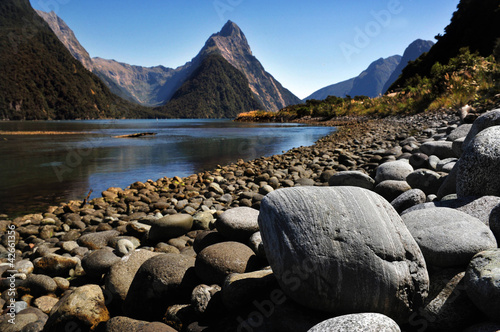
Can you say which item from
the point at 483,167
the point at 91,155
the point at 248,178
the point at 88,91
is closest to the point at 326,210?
the point at 483,167

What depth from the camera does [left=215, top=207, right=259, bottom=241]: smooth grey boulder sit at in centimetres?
334

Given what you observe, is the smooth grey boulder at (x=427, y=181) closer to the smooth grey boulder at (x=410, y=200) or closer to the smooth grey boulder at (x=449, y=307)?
the smooth grey boulder at (x=410, y=200)

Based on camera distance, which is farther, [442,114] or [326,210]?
[442,114]

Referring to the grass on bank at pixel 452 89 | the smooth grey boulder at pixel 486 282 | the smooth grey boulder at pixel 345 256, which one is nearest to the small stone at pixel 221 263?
the smooth grey boulder at pixel 345 256

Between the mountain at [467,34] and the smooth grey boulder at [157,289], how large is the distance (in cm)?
4047

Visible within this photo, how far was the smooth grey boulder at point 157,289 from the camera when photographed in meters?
2.60

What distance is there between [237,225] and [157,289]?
3.57 ft

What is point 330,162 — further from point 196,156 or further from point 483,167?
point 196,156

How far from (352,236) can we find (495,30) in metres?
45.7

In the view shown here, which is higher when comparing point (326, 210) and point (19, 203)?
point (326, 210)

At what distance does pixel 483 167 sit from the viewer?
2.81 m

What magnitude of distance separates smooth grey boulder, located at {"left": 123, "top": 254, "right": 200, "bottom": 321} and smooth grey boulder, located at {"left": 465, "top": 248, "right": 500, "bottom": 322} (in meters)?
2.09

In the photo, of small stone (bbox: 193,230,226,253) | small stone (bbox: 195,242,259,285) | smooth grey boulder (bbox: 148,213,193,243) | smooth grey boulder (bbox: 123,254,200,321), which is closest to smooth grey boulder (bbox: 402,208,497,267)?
small stone (bbox: 195,242,259,285)

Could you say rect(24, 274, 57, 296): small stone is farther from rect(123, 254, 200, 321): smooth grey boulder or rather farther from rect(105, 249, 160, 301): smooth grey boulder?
rect(123, 254, 200, 321): smooth grey boulder
